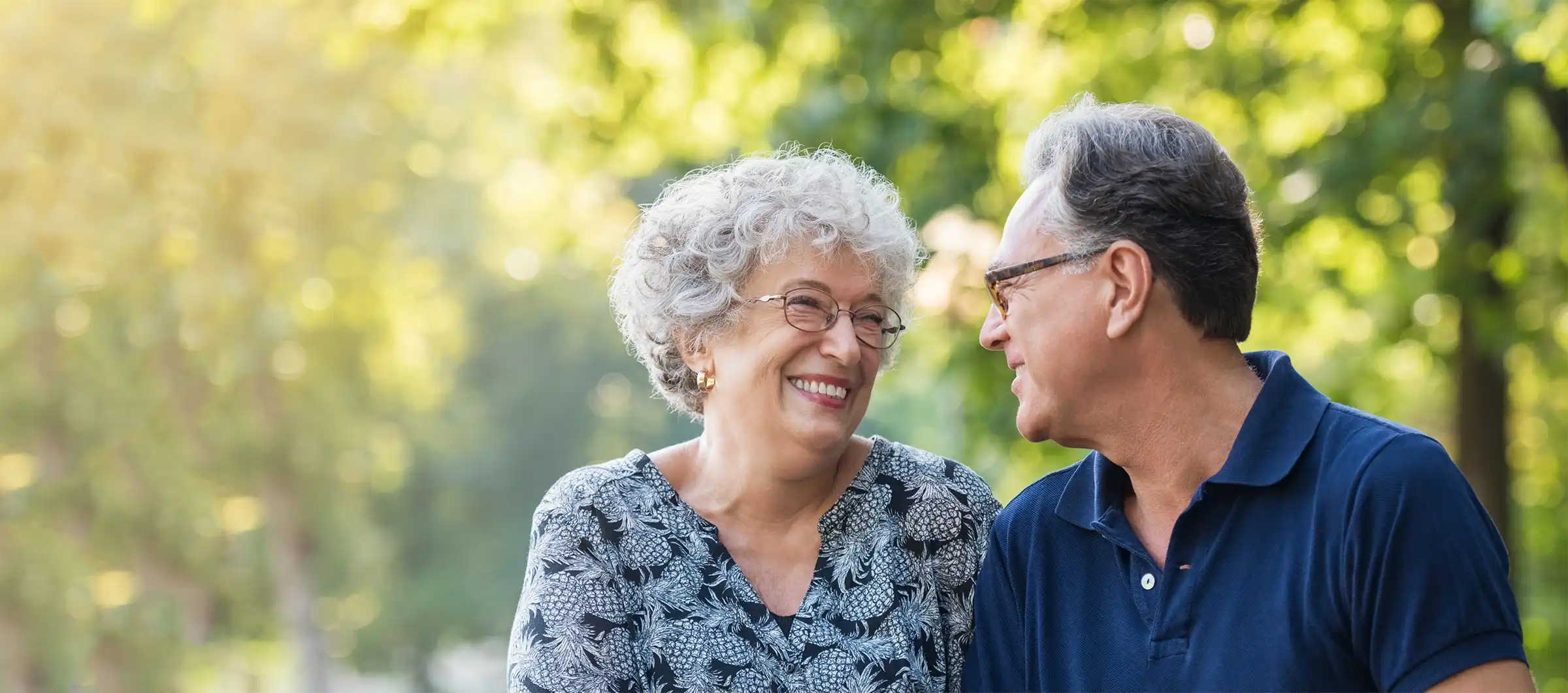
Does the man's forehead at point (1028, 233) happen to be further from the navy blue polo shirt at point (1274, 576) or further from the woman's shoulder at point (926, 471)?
the woman's shoulder at point (926, 471)

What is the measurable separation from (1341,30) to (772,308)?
361 cm

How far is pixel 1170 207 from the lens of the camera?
188cm

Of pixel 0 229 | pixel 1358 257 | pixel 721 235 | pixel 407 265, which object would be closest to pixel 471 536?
pixel 407 265

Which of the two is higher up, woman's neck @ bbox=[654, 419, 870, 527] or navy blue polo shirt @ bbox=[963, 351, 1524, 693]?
woman's neck @ bbox=[654, 419, 870, 527]

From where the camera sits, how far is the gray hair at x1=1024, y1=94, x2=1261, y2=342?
1.89 meters

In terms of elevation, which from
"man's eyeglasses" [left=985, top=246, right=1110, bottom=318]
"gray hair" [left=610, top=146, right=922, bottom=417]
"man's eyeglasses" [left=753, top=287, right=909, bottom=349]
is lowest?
"man's eyeglasses" [left=985, top=246, right=1110, bottom=318]

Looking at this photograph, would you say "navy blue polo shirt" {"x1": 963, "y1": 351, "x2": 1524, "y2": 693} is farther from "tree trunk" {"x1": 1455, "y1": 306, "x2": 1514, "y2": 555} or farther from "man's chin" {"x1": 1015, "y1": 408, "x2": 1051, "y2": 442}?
"tree trunk" {"x1": 1455, "y1": 306, "x2": 1514, "y2": 555}

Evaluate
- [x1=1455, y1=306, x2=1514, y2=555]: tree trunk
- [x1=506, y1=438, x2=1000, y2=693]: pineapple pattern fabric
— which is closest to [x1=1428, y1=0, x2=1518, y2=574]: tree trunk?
[x1=1455, y1=306, x2=1514, y2=555]: tree trunk

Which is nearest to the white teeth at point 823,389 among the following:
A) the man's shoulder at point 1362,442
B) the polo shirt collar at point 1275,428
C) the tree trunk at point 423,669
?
the polo shirt collar at point 1275,428

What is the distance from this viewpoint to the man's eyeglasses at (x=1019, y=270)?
194cm

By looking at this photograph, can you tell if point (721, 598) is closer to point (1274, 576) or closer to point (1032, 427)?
point (1032, 427)

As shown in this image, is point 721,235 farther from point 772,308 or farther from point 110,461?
point 110,461

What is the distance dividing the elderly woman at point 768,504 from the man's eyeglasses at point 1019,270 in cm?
33

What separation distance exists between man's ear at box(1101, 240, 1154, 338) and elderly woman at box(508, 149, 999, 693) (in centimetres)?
52
